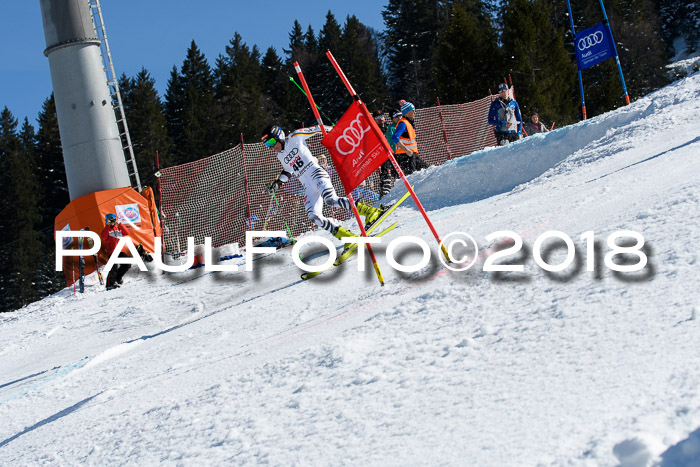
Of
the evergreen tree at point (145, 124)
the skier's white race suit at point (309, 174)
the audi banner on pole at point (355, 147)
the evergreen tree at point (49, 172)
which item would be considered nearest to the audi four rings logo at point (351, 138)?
the audi banner on pole at point (355, 147)

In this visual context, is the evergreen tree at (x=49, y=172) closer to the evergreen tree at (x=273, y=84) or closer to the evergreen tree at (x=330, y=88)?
the evergreen tree at (x=273, y=84)

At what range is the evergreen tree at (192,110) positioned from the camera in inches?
2140

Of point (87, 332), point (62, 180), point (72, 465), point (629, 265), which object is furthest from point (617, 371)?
point (62, 180)

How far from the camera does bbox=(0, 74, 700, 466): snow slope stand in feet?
8.95

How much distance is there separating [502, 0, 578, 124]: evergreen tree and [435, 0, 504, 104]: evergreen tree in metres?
1.11

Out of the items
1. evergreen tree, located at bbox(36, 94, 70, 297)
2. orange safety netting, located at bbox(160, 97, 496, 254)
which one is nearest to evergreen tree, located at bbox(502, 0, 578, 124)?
orange safety netting, located at bbox(160, 97, 496, 254)

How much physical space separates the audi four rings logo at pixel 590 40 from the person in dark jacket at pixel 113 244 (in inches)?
449

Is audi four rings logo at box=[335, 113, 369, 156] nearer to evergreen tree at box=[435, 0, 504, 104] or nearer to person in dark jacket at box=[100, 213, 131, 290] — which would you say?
person in dark jacket at box=[100, 213, 131, 290]

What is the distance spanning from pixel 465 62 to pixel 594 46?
23.3 metres

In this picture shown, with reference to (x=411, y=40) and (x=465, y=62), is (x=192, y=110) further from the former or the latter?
(x=465, y=62)

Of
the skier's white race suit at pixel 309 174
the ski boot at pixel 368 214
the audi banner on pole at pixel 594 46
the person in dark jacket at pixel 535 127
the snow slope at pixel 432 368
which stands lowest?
the snow slope at pixel 432 368

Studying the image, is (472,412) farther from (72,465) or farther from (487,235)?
(487,235)

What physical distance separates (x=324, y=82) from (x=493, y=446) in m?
63.2

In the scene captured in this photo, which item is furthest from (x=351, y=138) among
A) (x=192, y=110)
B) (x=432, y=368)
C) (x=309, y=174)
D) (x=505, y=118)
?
(x=192, y=110)
